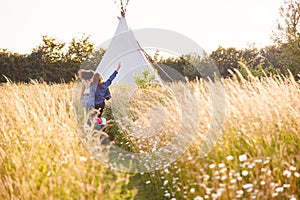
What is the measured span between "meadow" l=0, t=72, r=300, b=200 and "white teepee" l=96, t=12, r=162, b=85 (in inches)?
450

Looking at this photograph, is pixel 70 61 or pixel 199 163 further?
pixel 70 61

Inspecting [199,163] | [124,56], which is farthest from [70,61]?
[199,163]

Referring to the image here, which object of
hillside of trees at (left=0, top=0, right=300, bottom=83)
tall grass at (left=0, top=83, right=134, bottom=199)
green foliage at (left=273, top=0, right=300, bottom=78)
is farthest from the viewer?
hillside of trees at (left=0, top=0, right=300, bottom=83)

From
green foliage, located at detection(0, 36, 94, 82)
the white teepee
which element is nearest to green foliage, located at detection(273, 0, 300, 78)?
the white teepee

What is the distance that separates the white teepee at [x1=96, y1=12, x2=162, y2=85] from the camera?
1647 cm

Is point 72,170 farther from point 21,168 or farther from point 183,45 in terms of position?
point 183,45

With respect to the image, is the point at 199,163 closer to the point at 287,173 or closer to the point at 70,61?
the point at 287,173

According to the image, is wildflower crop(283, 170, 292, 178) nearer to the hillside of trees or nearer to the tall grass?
the tall grass

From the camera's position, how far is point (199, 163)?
4062 millimetres

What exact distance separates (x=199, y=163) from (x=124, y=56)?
1310cm

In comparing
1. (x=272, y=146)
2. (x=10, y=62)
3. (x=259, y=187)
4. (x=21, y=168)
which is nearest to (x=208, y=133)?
(x=272, y=146)

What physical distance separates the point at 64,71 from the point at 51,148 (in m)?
27.9

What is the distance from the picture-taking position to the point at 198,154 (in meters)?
4.22

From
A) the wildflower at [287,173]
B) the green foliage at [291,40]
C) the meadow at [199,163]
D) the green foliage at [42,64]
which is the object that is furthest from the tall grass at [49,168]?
the green foliage at [42,64]
